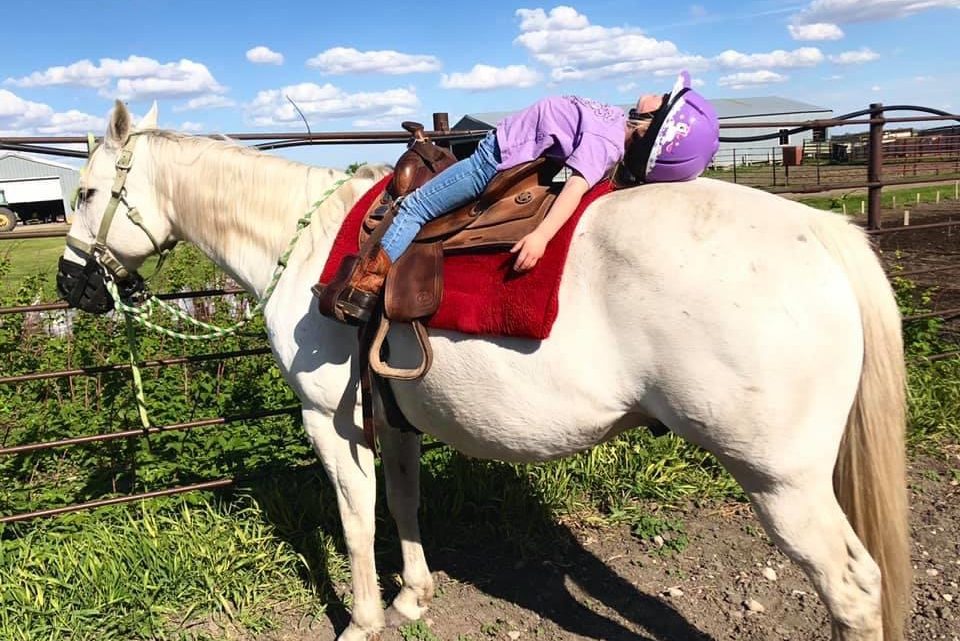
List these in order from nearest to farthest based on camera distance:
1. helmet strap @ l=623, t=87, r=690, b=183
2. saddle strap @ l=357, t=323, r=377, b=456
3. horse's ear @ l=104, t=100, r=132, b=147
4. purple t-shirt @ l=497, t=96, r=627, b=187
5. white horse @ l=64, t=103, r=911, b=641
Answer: white horse @ l=64, t=103, r=911, b=641, purple t-shirt @ l=497, t=96, r=627, b=187, helmet strap @ l=623, t=87, r=690, b=183, saddle strap @ l=357, t=323, r=377, b=456, horse's ear @ l=104, t=100, r=132, b=147

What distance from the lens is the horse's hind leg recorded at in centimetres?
206

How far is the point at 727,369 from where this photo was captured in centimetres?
197

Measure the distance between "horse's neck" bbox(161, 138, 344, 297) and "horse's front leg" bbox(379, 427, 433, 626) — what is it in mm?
960

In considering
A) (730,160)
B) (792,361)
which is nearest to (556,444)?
(792,361)

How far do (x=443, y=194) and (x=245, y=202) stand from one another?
1.03 meters

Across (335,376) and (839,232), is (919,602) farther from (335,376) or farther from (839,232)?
(335,376)

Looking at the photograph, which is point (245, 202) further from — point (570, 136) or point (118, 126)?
point (570, 136)

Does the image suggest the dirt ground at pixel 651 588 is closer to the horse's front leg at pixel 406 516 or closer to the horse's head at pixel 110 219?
the horse's front leg at pixel 406 516

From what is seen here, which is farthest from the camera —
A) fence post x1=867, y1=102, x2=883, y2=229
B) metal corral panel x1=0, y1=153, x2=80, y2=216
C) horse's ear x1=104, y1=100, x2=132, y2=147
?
metal corral panel x1=0, y1=153, x2=80, y2=216

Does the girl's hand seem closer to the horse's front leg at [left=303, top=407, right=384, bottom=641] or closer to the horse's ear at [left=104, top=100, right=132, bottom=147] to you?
the horse's front leg at [left=303, top=407, right=384, bottom=641]

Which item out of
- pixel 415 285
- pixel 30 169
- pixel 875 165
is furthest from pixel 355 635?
pixel 30 169

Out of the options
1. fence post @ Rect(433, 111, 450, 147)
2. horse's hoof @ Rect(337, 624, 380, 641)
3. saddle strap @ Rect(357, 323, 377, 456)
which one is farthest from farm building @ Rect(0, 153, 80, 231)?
saddle strap @ Rect(357, 323, 377, 456)

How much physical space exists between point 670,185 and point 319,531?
2454mm

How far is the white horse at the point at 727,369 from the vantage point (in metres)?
1.98
